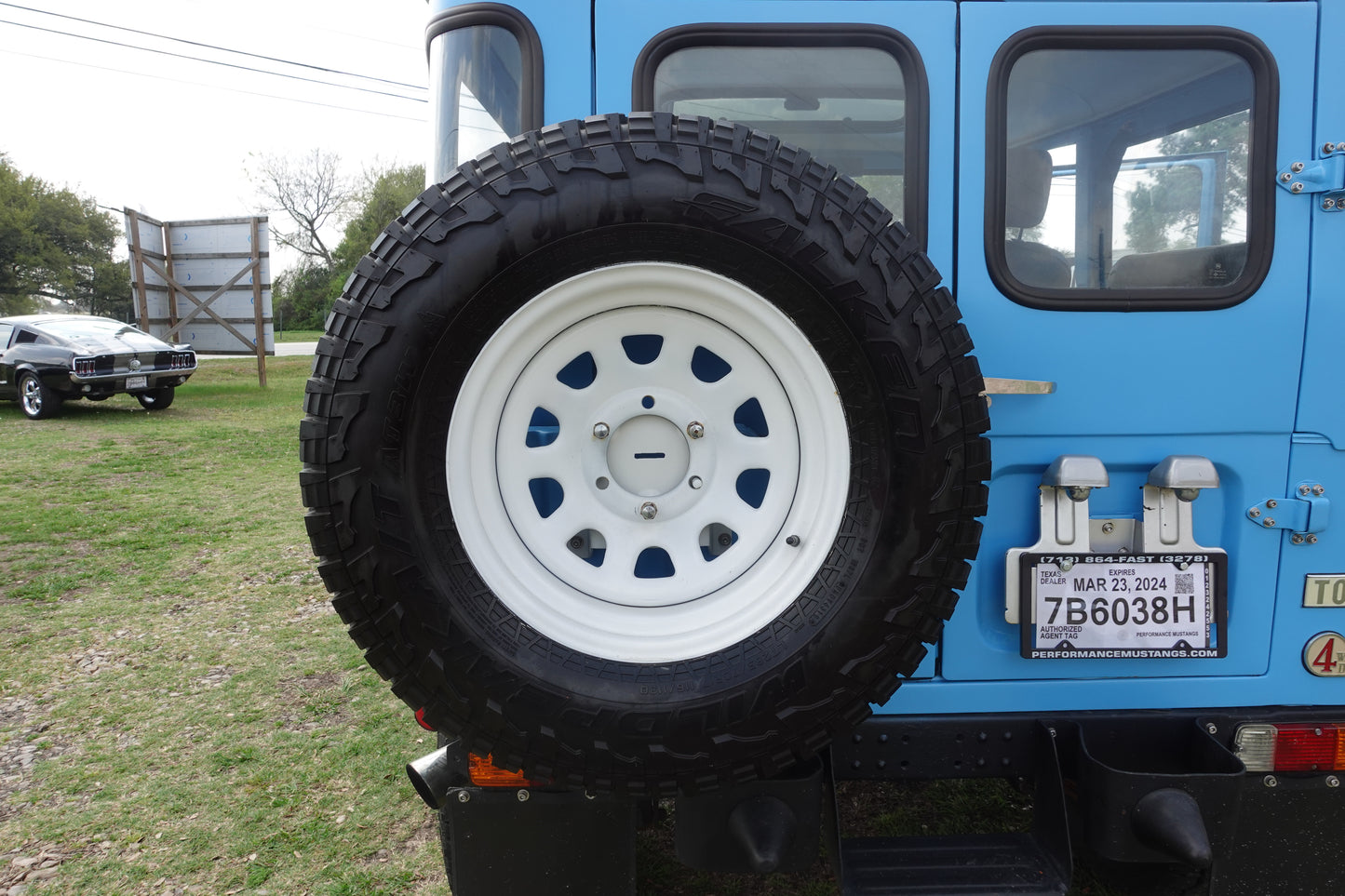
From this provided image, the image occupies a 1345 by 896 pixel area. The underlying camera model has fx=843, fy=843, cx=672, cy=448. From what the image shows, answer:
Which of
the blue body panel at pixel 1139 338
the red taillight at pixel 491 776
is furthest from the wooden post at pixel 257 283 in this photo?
the red taillight at pixel 491 776

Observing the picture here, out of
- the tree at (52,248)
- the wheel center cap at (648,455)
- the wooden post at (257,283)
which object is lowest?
the wheel center cap at (648,455)

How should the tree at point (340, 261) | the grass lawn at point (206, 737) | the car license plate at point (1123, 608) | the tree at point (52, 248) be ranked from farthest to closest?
the tree at point (340, 261)
the tree at point (52, 248)
the grass lawn at point (206, 737)
the car license plate at point (1123, 608)

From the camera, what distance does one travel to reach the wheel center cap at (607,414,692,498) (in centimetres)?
165

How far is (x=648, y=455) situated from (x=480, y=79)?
88cm

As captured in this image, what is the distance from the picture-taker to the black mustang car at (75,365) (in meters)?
11.9

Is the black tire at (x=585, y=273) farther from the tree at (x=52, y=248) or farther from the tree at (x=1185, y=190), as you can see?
the tree at (x=52, y=248)

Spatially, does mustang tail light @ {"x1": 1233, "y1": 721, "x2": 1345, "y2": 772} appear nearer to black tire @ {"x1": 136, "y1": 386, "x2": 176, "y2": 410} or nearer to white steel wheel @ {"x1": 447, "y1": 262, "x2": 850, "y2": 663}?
white steel wheel @ {"x1": 447, "y1": 262, "x2": 850, "y2": 663}

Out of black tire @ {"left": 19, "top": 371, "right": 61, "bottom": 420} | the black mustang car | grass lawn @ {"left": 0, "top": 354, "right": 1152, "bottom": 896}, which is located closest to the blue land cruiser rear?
grass lawn @ {"left": 0, "top": 354, "right": 1152, "bottom": 896}

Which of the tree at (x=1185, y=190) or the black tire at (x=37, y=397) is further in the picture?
the black tire at (x=37, y=397)

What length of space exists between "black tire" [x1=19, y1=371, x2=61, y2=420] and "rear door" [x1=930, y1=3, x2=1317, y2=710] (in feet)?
45.6

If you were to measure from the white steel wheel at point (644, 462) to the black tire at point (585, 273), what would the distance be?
0.12 feet

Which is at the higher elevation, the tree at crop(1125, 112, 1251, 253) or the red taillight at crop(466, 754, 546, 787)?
the tree at crop(1125, 112, 1251, 253)

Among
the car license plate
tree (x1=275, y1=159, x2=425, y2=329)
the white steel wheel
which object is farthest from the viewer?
tree (x1=275, y1=159, x2=425, y2=329)

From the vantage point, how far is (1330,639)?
183 cm
